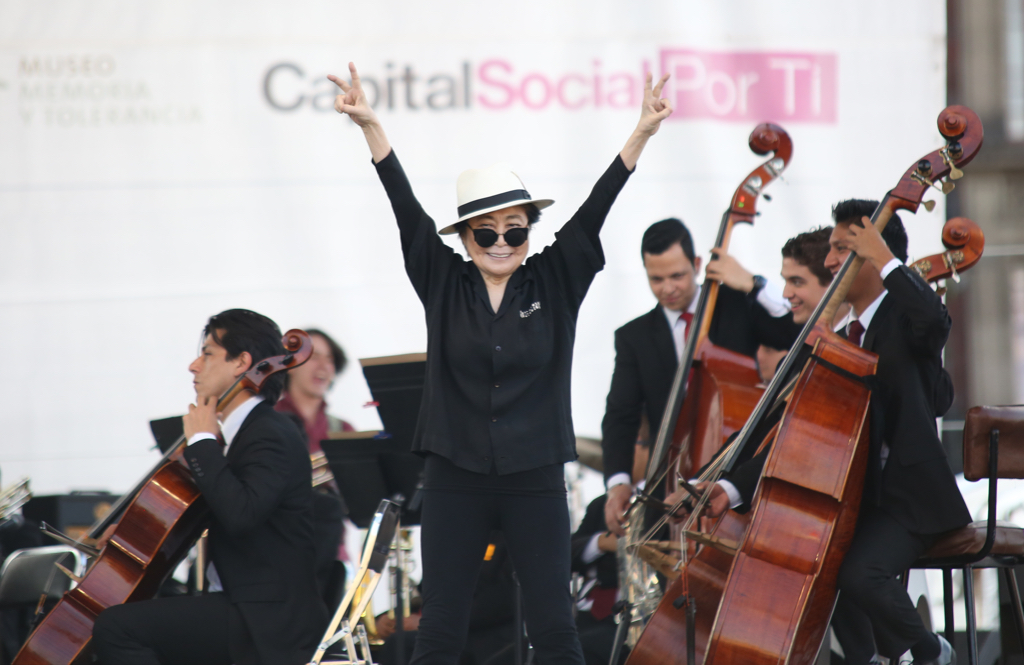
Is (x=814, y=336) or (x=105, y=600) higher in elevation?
(x=814, y=336)

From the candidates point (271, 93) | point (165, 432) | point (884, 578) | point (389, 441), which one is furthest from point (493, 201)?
point (271, 93)

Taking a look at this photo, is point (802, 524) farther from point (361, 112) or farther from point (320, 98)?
point (320, 98)

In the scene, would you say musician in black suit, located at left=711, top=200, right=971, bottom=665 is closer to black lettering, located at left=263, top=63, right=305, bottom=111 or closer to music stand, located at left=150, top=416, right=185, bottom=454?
music stand, located at left=150, top=416, right=185, bottom=454

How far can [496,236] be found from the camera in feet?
7.87

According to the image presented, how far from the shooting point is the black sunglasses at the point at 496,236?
239 centimetres

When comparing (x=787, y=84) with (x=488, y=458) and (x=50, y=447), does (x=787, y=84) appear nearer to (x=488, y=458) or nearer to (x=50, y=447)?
(x=488, y=458)

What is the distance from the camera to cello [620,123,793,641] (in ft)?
9.57

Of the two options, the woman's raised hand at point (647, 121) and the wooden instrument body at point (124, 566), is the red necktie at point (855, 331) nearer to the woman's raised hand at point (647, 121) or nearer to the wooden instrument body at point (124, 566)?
the woman's raised hand at point (647, 121)

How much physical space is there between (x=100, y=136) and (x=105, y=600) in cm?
247

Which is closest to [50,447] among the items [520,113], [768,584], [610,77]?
[520,113]

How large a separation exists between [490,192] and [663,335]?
1.13 m

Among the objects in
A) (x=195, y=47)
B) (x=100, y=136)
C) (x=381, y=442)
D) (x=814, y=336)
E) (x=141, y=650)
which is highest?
(x=195, y=47)

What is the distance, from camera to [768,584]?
2344 mm

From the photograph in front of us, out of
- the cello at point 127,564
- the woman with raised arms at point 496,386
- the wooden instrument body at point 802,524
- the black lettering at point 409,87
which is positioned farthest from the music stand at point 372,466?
the black lettering at point 409,87
